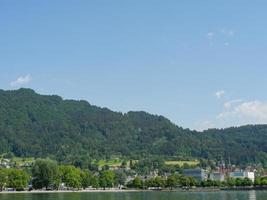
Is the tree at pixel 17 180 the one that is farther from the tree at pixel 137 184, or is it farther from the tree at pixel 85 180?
the tree at pixel 137 184

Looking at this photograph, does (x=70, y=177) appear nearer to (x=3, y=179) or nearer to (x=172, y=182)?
(x=3, y=179)

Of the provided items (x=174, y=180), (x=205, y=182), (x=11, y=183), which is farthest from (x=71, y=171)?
(x=205, y=182)

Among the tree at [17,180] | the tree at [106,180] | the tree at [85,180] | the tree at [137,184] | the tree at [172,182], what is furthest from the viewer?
the tree at [137,184]

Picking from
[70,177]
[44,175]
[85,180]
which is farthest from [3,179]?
[85,180]

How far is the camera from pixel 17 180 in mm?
143250

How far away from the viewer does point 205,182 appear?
180125 mm

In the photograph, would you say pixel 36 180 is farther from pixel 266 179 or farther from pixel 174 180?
pixel 266 179

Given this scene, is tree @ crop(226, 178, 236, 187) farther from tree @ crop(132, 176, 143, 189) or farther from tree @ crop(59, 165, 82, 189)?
tree @ crop(59, 165, 82, 189)

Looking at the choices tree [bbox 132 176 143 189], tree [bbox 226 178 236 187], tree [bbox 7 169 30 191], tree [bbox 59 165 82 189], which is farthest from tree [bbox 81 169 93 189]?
tree [bbox 226 178 236 187]

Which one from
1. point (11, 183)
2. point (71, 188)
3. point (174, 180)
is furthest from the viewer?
point (174, 180)

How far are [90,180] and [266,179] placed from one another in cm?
5410

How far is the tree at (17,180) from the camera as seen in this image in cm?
14262

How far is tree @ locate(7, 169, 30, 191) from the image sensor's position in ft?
468

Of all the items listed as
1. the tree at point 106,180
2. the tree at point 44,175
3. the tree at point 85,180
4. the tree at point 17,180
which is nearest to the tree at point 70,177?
the tree at point 85,180
